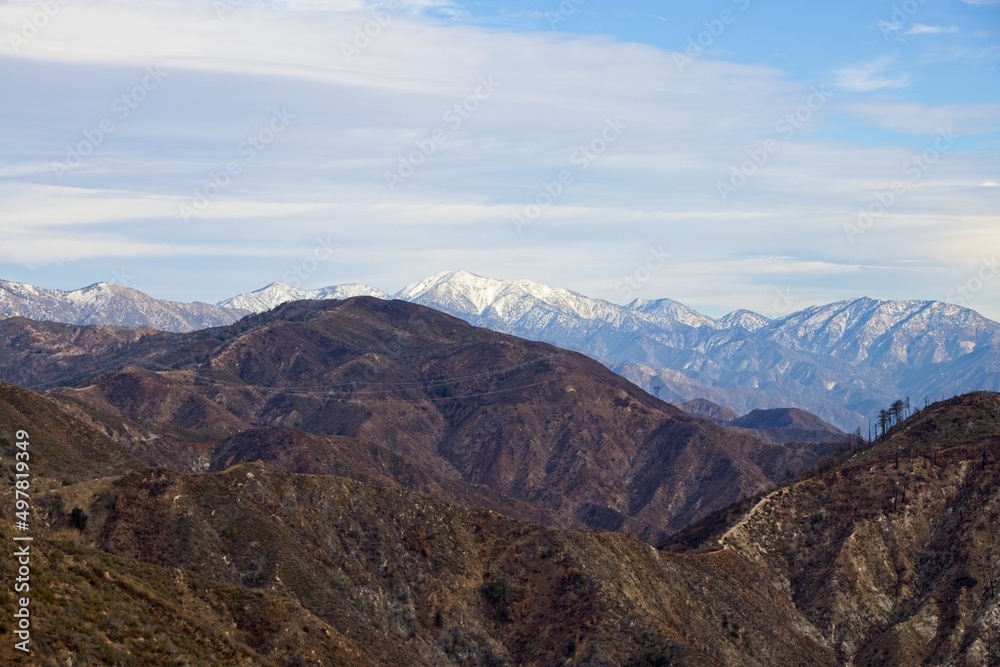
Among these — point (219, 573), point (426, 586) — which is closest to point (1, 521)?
point (219, 573)

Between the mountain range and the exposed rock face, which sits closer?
the mountain range

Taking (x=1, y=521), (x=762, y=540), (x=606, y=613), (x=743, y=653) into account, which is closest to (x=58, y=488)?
(x=1, y=521)

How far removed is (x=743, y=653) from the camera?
119 metres

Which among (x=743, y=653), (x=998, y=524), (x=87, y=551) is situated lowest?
(x=743, y=653)

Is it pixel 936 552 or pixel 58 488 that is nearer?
pixel 58 488

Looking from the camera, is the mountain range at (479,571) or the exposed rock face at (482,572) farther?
the exposed rock face at (482,572)

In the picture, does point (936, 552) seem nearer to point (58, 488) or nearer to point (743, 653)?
point (743, 653)

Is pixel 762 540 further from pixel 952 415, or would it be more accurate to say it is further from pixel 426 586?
pixel 426 586

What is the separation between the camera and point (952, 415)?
548ft

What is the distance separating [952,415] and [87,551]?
431ft

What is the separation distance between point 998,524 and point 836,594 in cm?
2191

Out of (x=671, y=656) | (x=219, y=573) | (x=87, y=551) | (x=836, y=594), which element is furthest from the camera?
(x=836, y=594)

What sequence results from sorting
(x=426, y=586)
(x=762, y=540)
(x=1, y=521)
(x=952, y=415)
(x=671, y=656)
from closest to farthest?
(x=1, y=521) → (x=671, y=656) → (x=426, y=586) → (x=762, y=540) → (x=952, y=415)

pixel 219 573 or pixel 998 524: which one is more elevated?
pixel 998 524
